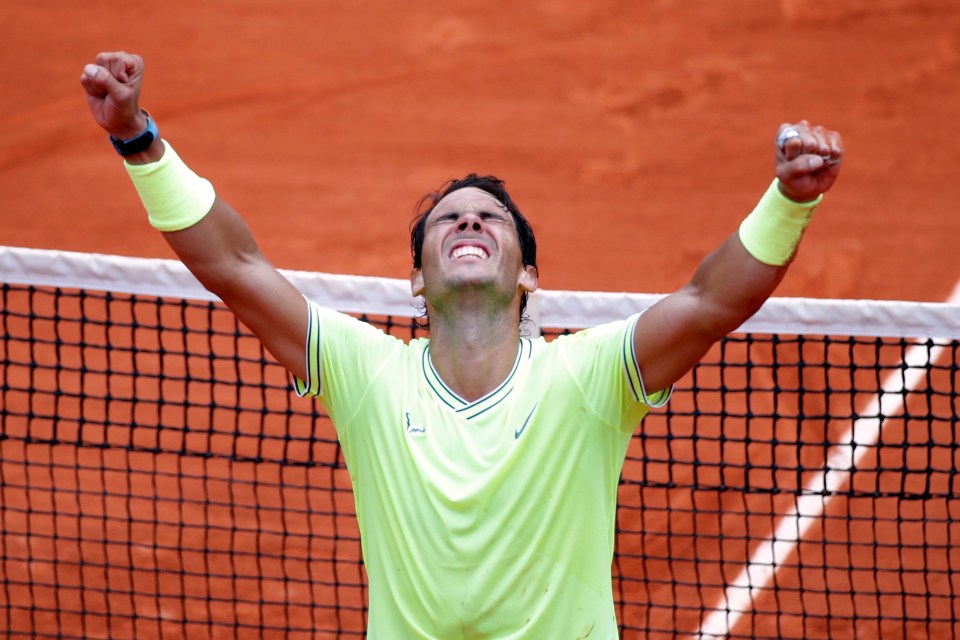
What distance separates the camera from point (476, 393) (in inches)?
152

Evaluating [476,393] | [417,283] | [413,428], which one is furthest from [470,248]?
[413,428]

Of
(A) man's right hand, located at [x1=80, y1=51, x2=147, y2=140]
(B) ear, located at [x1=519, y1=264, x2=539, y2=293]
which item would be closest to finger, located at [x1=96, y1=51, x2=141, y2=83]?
(A) man's right hand, located at [x1=80, y1=51, x2=147, y2=140]

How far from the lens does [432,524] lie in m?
3.65

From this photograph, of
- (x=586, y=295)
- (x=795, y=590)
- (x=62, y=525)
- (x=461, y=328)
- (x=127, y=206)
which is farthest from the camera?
(x=127, y=206)

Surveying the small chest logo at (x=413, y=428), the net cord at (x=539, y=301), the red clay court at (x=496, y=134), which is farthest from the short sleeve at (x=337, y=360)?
the red clay court at (x=496, y=134)

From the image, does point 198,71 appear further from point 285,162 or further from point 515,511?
point 515,511

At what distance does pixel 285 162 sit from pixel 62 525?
12.5 feet

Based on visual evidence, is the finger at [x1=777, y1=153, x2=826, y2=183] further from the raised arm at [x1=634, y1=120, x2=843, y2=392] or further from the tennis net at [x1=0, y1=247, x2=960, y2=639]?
the tennis net at [x1=0, y1=247, x2=960, y2=639]

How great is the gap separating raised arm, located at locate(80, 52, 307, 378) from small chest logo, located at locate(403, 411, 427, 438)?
371mm

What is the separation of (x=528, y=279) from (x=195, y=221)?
1.15 metres

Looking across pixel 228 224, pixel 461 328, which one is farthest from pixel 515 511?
pixel 228 224

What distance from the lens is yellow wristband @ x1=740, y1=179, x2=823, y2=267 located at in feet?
11.3

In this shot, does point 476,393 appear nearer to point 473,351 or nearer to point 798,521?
point 473,351

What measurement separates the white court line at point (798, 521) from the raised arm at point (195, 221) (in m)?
3.50
